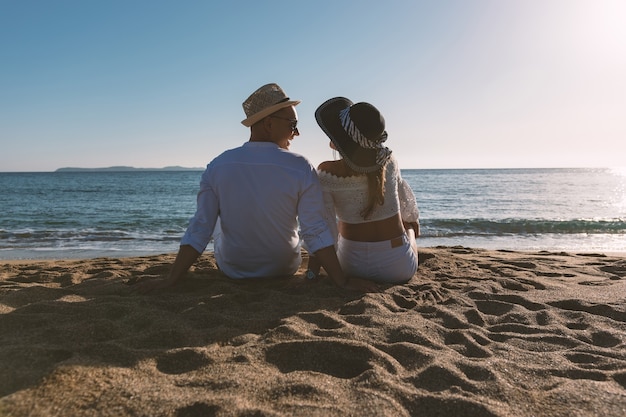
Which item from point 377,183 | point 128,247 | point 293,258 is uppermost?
point 377,183

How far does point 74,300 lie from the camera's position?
319 centimetres

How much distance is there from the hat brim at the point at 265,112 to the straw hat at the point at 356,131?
294 millimetres

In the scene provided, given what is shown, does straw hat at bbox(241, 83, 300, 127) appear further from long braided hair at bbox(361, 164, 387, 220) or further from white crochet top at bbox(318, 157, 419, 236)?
long braided hair at bbox(361, 164, 387, 220)

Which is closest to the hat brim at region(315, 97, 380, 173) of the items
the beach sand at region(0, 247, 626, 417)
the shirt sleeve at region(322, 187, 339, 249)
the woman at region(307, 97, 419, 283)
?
the woman at region(307, 97, 419, 283)

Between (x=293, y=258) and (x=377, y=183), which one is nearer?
(x=377, y=183)

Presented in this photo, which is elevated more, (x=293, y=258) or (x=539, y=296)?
(x=293, y=258)

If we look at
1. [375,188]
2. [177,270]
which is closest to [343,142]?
[375,188]

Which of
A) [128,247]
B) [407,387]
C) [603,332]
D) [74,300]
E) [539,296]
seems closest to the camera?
[407,387]

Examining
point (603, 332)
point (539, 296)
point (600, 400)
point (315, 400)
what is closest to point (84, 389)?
point (315, 400)

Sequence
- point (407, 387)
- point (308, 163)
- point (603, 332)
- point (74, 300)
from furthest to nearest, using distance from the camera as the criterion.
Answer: point (308, 163), point (74, 300), point (603, 332), point (407, 387)

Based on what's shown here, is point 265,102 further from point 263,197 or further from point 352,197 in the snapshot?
point 352,197

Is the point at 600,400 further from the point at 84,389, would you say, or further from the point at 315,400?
the point at 84,389

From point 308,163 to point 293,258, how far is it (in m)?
0.88

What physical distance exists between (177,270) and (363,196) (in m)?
1.61
